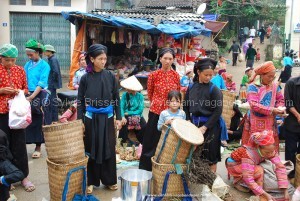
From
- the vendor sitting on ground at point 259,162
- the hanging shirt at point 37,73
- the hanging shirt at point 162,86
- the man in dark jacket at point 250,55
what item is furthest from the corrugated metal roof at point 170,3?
the vendor sitting on ground at point 259,162

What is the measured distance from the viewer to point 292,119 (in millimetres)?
4957

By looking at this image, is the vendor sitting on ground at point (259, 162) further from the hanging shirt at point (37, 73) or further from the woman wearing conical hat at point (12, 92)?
the hanging shirt at point (37, 73)

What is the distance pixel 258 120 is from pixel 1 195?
123 inches

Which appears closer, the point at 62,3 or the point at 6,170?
the point at 6,170

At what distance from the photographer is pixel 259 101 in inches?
183

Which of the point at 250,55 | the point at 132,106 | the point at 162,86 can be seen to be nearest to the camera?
the point at 162,86

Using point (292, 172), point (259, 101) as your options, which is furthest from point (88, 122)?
point (292, 172)

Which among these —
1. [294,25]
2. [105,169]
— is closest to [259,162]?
[105,169]

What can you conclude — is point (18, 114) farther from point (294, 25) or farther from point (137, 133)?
point (294, 25)

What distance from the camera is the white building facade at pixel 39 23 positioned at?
13.6 m

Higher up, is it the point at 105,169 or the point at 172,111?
the point at 172,111

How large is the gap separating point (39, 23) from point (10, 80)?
10.2 meters

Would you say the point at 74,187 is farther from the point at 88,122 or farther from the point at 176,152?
the point at 176,152

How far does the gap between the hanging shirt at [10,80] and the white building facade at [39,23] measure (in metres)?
9.68
